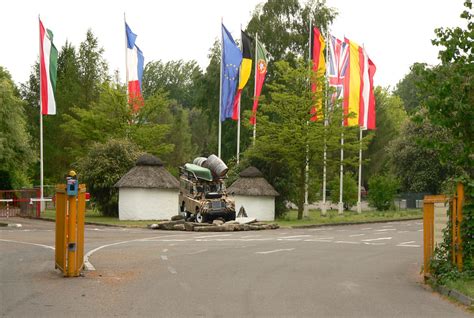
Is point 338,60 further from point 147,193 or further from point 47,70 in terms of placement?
point 47,70

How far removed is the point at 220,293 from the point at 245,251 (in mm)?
9734

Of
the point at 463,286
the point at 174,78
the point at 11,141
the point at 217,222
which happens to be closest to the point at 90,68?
the point at 11,141

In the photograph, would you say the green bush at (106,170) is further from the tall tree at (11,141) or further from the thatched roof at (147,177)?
the tall tree at (11,141)

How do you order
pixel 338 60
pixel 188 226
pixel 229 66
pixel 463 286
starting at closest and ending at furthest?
pixel 463 286 → pixel 188 226 → pixel 338 60 → pixel 229 66

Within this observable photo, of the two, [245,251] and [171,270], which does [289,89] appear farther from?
[171,270]

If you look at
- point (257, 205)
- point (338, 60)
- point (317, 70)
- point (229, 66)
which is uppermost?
point (338, 60)

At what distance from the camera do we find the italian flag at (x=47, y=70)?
44219mm

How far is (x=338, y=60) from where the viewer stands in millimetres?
48938

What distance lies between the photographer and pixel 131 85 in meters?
Answer: 52.3

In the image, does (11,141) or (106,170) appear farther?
Result: (11,141)

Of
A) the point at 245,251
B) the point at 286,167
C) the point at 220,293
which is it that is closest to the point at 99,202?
the point at 286,167

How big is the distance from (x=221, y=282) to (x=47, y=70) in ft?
105

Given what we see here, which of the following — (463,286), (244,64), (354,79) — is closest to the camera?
(463,286)

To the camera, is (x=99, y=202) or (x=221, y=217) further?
(x=99, y=202)
